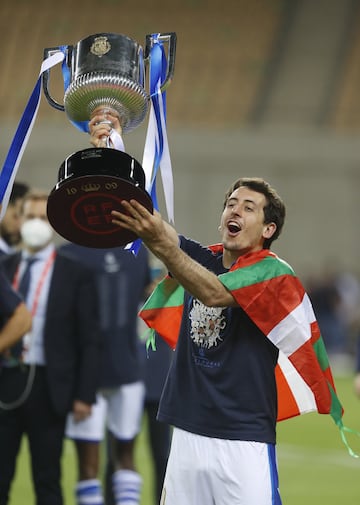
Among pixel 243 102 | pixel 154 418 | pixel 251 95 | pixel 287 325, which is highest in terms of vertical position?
pixel 251 95

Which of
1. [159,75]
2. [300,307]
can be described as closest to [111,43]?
[159,75]

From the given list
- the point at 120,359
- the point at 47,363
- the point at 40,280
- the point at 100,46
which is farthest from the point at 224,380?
the point at 120,359

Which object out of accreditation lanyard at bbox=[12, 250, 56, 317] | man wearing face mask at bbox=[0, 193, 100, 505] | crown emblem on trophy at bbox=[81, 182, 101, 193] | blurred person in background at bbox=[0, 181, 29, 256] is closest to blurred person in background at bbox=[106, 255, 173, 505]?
man wearing face mask at bbox=[0, 193, 100, 505]

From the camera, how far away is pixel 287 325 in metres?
3.79

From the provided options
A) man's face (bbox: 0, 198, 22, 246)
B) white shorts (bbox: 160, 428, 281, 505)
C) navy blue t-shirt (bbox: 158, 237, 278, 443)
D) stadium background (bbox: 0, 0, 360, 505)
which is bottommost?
white shorts (bbox: 160, 428, 281, 505)

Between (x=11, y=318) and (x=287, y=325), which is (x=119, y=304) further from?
(x=287, y=325)

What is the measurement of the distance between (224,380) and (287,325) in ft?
1.03

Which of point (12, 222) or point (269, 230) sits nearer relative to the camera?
point (269, 230)

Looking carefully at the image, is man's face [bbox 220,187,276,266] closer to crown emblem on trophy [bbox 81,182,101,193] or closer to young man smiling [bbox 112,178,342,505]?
young man smiling [bbox 112,178,342,505]

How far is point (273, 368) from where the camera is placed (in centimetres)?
390

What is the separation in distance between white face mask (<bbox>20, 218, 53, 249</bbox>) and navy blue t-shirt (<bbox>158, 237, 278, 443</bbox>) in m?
1.76

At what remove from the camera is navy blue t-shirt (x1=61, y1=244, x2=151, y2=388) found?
20.2ft

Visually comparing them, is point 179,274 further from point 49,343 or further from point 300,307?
point 49,343

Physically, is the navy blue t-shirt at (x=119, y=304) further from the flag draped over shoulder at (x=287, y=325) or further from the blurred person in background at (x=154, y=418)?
the flag draped over shoulder at (x=287, y=325)
